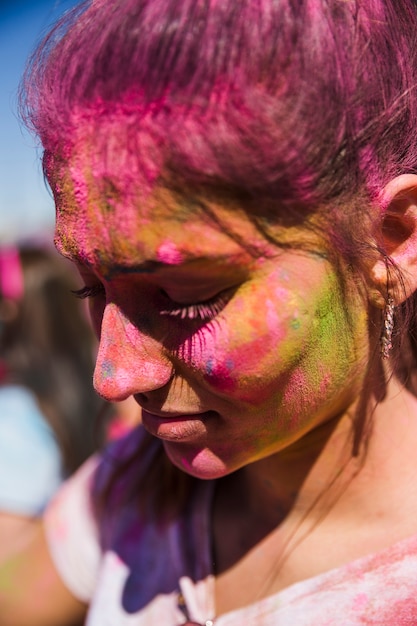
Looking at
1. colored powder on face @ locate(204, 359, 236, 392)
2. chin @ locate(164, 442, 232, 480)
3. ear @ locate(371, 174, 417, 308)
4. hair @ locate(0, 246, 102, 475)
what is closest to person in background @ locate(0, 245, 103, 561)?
hair @ locate(0, 246, 102, 475)

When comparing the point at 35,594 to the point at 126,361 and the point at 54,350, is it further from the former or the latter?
the point at 54,350

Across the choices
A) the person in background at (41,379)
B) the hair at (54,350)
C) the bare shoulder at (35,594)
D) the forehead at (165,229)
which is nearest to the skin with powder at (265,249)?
the forehead at (165,229)

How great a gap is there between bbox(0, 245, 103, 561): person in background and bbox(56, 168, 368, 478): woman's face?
0.99 m

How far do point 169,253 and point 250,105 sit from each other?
179mm

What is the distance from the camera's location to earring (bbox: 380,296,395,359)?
0.87 meters

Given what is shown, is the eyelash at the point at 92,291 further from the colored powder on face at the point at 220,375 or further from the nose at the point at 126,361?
the colored powder on face at the point at 220,375

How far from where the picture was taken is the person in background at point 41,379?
2.00m

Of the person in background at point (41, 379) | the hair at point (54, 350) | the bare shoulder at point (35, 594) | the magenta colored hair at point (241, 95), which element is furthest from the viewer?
the hair at point (54, 350)

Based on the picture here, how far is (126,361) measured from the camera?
839mm

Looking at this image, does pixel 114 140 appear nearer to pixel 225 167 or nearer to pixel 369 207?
pixel 225 167

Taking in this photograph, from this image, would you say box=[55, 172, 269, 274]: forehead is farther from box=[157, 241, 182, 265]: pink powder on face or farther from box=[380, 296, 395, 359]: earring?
box=[380, 296, 395, 359]: earring

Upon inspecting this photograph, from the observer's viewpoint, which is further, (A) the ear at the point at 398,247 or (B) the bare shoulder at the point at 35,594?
(B) the bare shoulder at the point at 35,594

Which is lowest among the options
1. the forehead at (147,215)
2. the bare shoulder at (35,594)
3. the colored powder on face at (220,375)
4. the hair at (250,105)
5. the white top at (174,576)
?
the bare shoulder at (35,594)

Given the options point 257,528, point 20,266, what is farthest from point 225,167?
point 20,266
